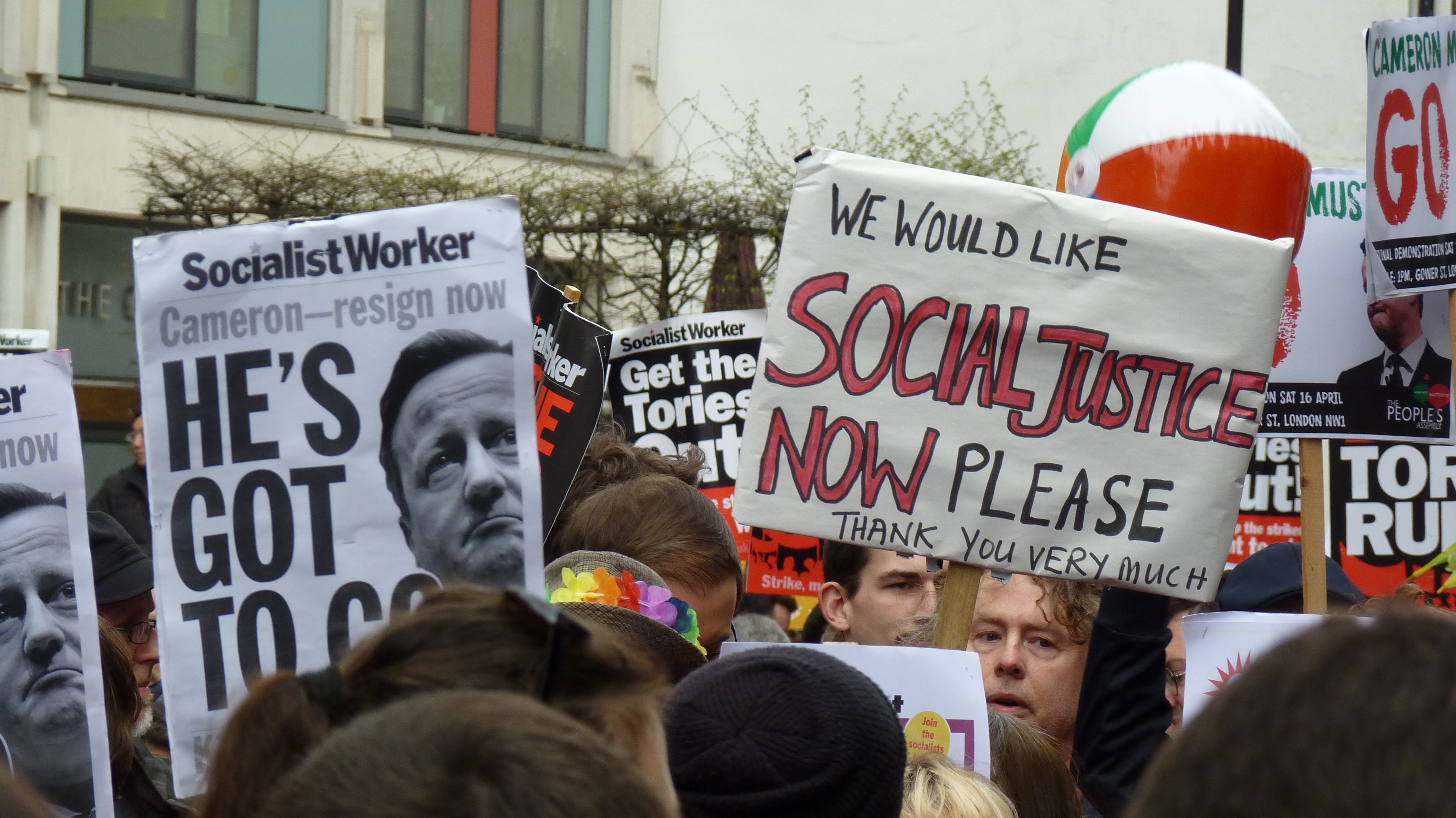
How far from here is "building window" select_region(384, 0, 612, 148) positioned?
610 inches

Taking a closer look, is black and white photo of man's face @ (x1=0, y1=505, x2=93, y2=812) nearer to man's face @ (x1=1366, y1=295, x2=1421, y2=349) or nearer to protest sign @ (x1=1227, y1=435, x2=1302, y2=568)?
man's face @ (x1=1366, y1=295, x2=1421, y2=349)

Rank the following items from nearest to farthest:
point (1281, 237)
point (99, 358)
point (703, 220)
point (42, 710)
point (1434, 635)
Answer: point (1434, 635) → point (42, 710) → point (1281, 237) → point (703, 220) → point (99, 358)

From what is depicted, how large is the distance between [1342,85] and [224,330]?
1863 cm

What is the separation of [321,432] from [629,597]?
75 centimetres

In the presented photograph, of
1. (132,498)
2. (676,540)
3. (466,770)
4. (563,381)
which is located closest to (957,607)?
(676,540)

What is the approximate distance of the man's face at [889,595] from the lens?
12.7ft

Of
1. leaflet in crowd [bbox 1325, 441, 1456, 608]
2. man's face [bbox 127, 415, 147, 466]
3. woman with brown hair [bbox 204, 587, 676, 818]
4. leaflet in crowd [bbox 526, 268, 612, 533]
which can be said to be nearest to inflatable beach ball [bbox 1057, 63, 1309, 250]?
leaflet in crowd [bbox 526, 268, 612, 533]

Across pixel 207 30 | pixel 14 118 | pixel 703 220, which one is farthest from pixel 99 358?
pixel 703 220

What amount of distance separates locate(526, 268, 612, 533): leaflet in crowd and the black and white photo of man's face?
146 centimetres

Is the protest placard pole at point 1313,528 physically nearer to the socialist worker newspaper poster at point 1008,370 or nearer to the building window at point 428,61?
the socialist worker newspaper poster at point 1008,370

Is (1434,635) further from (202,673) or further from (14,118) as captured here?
(14,118)

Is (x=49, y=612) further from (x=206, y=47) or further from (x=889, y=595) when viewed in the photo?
(x=206, y=47)

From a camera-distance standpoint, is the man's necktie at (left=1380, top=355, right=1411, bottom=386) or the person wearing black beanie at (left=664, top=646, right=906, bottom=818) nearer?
the person wearing black beanie at (left=664, top=646, right=906, bottom=818)

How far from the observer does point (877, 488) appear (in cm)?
283
